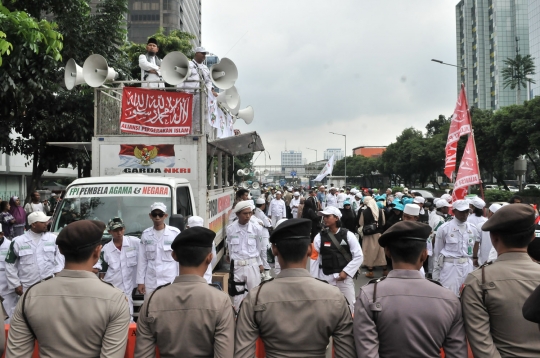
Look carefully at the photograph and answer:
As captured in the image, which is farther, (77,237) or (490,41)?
(490,41)

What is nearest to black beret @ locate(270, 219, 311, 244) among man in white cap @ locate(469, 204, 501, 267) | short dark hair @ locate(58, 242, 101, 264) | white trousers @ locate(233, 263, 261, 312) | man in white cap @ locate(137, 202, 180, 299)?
short dark hair @ locate(58, 242, 101, 264)

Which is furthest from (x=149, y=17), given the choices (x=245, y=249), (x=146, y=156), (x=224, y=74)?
(x=245, y=249)

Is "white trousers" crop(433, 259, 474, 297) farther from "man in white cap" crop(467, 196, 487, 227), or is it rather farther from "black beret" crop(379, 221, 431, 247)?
"black beret" crop(379, 221, 431, 247)

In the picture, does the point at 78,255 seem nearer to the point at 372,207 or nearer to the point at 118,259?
the point at 118,259

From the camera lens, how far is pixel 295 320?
271cm

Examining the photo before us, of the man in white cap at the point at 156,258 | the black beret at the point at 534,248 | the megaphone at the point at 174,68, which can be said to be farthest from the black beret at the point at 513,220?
the megaphone at the point at 174,68

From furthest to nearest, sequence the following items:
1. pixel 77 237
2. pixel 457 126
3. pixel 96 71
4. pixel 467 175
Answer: pixel 457 126 → pixel 467 175 → pixel 96 71 → pixel 77 237

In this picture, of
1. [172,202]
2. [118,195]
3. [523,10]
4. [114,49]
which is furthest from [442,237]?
[523,10]

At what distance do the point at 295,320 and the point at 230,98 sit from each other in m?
9.87

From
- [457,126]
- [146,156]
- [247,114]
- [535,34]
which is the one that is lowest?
[146,156]

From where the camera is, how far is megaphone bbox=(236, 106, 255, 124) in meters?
14.1

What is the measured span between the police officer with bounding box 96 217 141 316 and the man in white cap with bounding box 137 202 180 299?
0.13 m

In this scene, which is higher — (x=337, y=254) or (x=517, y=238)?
(x=517, y=238)

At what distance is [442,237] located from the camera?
23.5 feet
